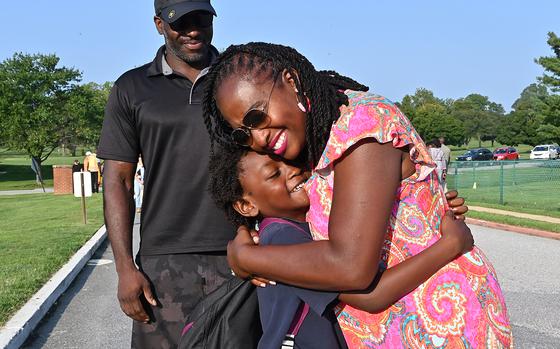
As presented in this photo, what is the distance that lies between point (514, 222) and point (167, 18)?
508 inches

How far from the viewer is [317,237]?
1951 mm

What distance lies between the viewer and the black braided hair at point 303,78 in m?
1.89

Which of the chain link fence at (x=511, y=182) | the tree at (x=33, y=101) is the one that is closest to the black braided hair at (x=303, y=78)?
the chain link fence at (x=511, y=182)

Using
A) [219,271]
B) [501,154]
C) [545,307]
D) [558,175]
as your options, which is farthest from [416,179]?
[501,154]

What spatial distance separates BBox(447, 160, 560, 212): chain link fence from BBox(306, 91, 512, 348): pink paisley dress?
1767 centimetres

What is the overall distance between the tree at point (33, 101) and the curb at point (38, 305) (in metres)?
37.0

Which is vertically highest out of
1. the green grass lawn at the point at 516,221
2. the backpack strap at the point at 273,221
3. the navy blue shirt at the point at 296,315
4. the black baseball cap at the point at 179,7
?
the black baseball cap at the point at 179,7

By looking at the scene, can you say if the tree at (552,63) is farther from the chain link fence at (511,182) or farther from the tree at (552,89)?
the chain link fence at (511,182)

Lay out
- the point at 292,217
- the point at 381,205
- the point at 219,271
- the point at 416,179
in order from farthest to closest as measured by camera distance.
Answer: the point at 219,271, the point at 292,217, the point at 416,179, the point at 381,205

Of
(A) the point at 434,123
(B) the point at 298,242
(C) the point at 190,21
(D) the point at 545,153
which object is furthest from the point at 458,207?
(A) the point at 434,123

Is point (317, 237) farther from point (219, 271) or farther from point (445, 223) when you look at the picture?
point (219, 271)

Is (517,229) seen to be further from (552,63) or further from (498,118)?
(498,118)

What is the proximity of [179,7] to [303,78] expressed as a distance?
156 centimetres

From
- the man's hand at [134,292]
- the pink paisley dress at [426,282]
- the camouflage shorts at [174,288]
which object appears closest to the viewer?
the pink paisley dress at [426,282]
